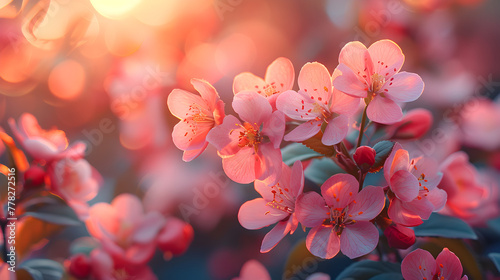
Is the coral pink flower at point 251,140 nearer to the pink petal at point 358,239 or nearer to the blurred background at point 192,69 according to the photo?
the pink petal at point 358,239

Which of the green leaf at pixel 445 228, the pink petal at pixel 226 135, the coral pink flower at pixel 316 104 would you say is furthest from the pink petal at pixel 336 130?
the green leaf at pixel 445 228

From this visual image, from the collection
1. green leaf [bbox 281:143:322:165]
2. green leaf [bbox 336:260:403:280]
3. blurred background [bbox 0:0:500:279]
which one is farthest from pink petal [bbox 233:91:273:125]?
blurred background [bbox 0:0:500:279]

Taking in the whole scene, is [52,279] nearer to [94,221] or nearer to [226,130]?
[94,221]

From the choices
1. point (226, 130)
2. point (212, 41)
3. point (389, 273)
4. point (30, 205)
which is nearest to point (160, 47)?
point (212, 41)

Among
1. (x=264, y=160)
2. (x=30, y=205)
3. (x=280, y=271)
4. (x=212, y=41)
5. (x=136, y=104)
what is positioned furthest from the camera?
(x=212, y=41)

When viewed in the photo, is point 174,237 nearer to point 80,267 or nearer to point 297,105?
point 80,267

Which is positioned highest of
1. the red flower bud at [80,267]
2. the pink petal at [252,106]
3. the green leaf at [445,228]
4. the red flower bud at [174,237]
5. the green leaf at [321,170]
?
the pink petal at [252,106]
